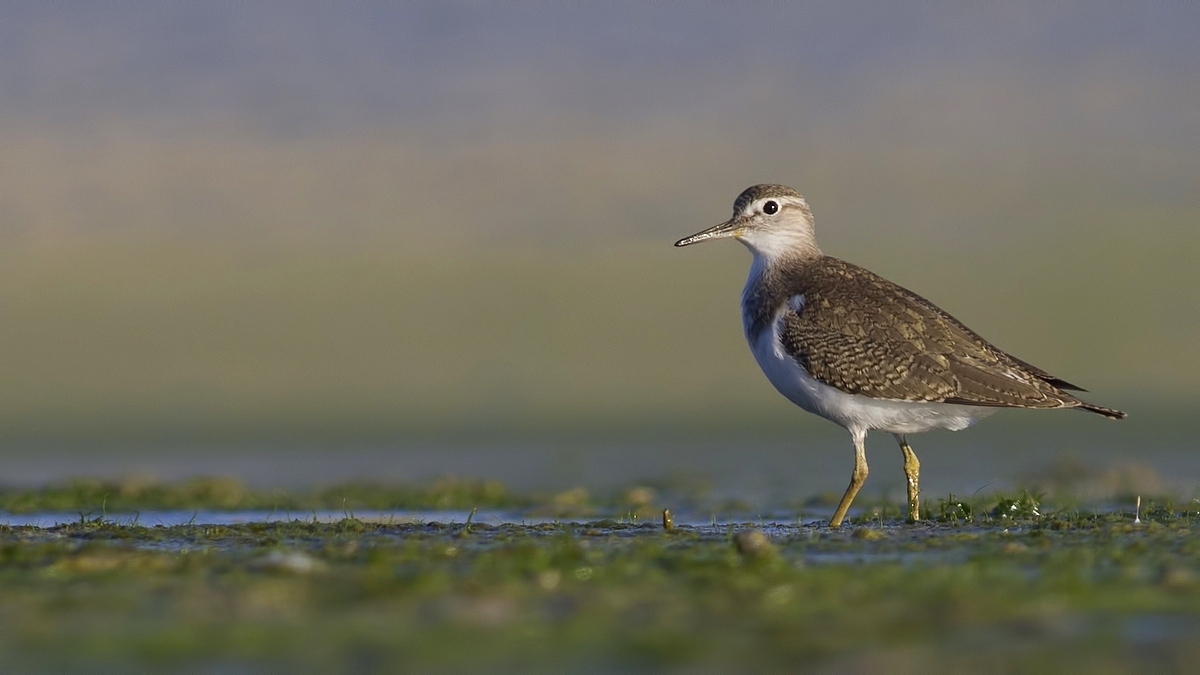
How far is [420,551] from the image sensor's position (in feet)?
29.8

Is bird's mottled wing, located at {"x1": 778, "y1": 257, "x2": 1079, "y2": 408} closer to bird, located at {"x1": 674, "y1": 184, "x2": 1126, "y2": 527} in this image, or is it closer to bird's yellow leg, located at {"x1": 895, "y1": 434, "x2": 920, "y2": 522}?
bird, located at {"x1": 674, "y1": 184, "x2": 1126, "y2": 527}

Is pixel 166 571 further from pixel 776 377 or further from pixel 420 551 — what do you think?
pixel 776 377

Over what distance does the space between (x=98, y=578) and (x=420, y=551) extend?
2090 millimetres

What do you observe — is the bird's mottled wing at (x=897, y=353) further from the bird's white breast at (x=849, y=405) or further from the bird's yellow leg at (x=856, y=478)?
the bird's yellow leg at (x=856, y=478)

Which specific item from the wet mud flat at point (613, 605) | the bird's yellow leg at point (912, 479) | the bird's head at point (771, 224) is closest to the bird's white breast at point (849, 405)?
the bird's yellow leg at point (912, 479)

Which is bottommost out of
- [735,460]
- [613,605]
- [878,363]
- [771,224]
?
[613,605]

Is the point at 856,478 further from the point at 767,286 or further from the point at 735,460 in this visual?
the point at 735,460

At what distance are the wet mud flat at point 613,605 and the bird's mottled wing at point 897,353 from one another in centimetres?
264

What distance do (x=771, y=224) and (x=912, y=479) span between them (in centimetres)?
318

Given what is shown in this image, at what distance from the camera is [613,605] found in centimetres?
678

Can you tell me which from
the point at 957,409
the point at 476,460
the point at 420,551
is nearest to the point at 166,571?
the point at 420,551

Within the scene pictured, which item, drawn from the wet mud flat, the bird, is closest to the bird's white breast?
the bird

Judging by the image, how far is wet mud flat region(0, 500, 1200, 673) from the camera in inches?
224

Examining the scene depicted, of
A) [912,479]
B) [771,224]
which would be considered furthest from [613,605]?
[771,224]
